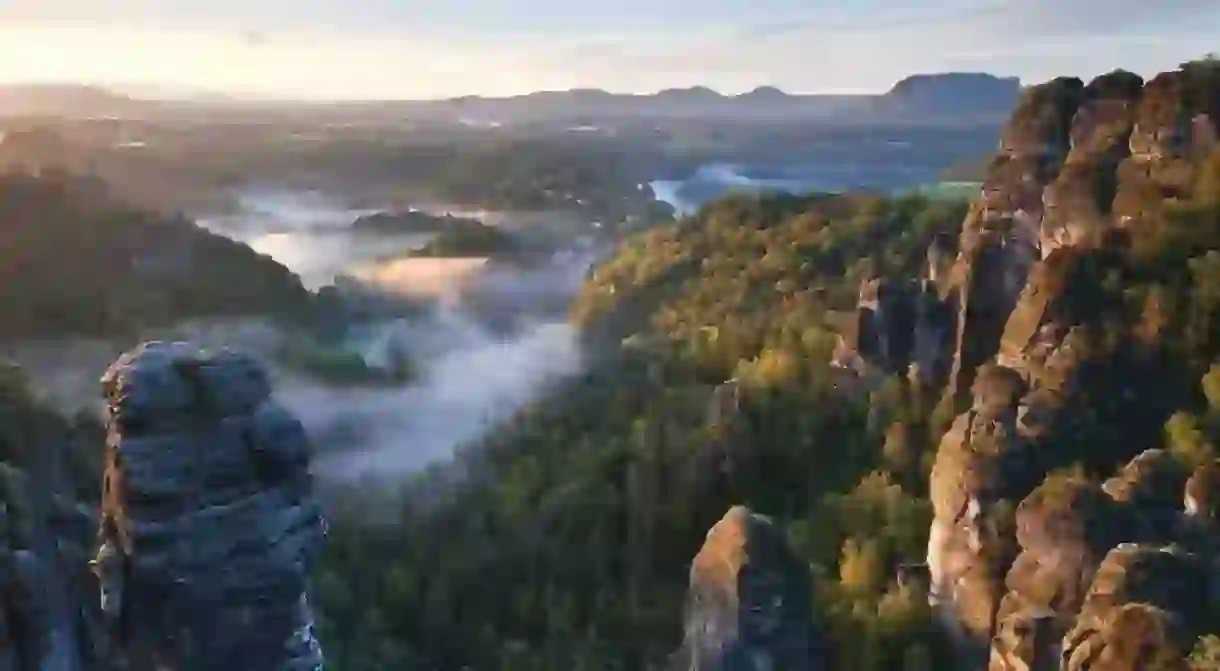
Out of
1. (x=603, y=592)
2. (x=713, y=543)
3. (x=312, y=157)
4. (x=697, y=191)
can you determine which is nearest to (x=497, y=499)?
(x=603, y=592)

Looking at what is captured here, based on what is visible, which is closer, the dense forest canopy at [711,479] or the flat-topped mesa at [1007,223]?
the dense forest canopy at [711,479]

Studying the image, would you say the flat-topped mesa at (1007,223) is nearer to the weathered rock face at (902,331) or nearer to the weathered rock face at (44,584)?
the weathered rock face at (902,331)

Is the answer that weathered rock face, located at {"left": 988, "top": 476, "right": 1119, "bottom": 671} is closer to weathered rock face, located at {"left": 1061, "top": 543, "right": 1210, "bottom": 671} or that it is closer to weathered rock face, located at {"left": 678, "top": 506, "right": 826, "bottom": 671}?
weathered rock face, located at {"left": 1061, "top": 543, "right": 1210, "bottom": 671}

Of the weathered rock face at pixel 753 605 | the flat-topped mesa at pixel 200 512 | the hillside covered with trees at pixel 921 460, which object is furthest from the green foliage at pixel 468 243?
the flat-topped mesa at pixel 200 512

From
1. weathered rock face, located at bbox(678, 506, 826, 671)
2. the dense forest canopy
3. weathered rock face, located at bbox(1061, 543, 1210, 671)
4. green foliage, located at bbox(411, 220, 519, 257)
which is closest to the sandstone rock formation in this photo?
weathered rock face, located at bbox(1061, 543, 1210, 671)

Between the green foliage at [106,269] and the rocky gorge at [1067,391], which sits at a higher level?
the rocky gorge at [1067,391]

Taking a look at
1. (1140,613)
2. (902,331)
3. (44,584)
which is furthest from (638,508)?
(44,584)
